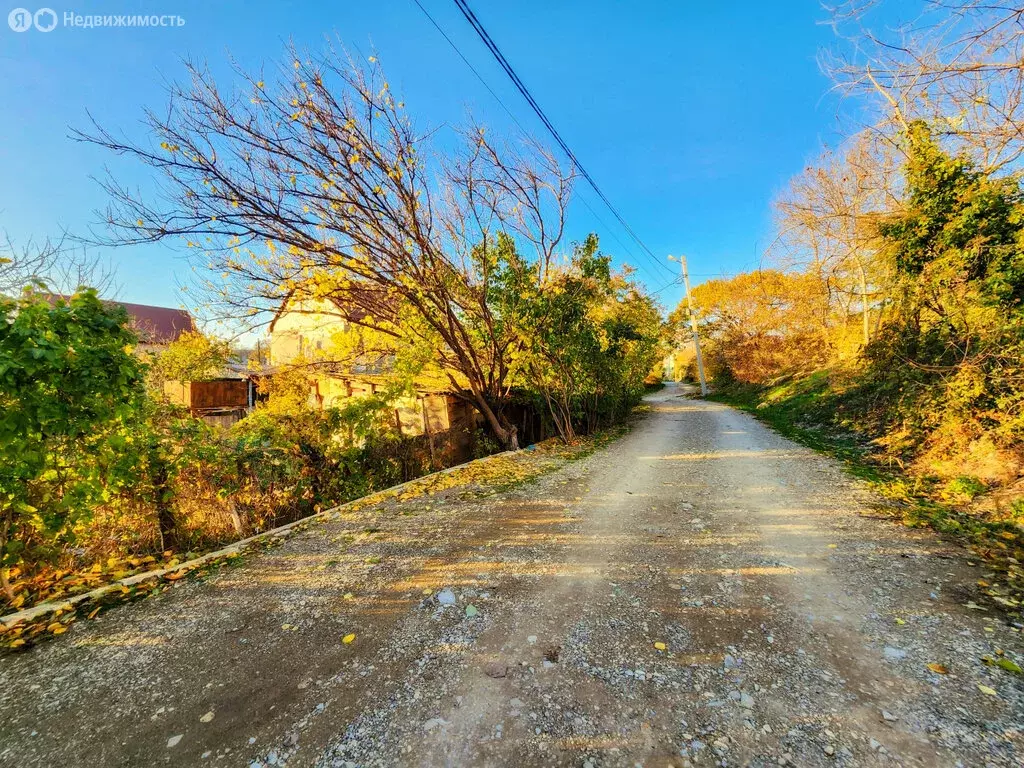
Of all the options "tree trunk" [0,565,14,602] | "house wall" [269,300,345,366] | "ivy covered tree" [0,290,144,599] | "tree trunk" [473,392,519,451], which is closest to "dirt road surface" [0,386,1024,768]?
"tree trunk" [0,565,14,602]

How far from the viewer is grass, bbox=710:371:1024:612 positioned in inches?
118

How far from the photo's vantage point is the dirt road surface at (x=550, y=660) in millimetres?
1732

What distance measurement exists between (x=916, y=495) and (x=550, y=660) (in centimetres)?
504

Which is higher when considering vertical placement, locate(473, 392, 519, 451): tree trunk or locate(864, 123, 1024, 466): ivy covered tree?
locate(864, 123, 1024, 466): ivy covered tree

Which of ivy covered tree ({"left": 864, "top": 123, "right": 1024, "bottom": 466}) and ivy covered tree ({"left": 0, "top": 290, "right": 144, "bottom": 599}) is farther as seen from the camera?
ivy covered tree ({"left": 864, "top": 123, "right": 1024, "bottom": 466})

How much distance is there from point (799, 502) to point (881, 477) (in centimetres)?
172

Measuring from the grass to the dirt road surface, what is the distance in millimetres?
194

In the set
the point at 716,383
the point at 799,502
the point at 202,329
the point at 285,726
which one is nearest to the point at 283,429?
the point at 202,329

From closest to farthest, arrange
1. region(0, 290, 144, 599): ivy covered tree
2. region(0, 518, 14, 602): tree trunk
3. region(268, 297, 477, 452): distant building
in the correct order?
region(0, 290, 144, 599): ivy covered tree
region(0, 518, 14, 602): tree trunk
region(268, 297, 477, 452): distant building

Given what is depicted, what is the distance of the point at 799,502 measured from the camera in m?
4.62

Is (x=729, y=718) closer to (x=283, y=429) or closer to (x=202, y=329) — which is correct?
(x=283, y=429)

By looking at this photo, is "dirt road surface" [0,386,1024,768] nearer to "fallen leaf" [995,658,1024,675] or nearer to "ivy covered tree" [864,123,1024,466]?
"fallen leaf" [995,658,1024,675]

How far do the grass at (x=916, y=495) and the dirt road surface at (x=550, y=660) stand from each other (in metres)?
0.19

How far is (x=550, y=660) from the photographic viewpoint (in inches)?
88.6
